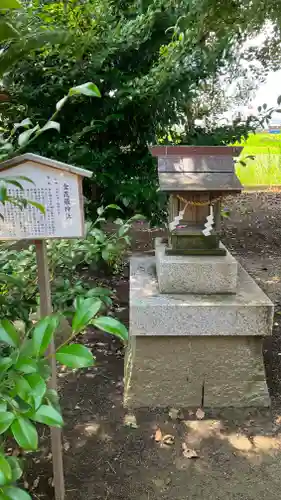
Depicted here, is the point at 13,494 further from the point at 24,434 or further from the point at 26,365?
the point at 26,365

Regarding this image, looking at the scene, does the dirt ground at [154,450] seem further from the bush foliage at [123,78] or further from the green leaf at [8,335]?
the bush foliage at [123,78]

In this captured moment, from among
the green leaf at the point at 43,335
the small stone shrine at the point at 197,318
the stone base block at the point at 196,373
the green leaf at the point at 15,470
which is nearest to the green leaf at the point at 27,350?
the green leaf at the point at 43,335

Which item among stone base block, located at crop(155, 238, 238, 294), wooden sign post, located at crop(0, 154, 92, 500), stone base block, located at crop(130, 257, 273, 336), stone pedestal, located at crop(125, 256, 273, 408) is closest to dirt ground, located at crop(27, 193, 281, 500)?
stone pedestal, located at crop(125, 256, 273, 408)

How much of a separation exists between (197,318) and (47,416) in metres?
1.75

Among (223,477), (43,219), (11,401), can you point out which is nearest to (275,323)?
(223,477)

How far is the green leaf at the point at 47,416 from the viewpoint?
888 mm

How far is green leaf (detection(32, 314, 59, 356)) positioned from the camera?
3.22 feet

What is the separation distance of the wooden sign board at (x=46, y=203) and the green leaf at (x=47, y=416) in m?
0.81

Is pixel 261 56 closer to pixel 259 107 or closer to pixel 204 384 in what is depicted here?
pixel 259 107

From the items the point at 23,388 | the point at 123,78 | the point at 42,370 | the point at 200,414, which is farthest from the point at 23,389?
the point at 123,78

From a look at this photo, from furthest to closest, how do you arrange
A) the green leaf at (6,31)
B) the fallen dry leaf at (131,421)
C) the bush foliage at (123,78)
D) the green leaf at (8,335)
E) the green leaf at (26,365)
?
the bush foliage at (123,78) → the fallen dry leaf at (131,421) → the green leaf at (6,31) → the green leaf at (8,335) → the green leaf at (26,365)

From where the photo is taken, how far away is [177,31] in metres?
3.09

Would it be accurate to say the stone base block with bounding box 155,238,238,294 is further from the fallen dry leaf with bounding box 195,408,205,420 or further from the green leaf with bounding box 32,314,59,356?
the green leaf with bounding box 32,314,59,356

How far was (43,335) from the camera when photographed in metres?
1.00
